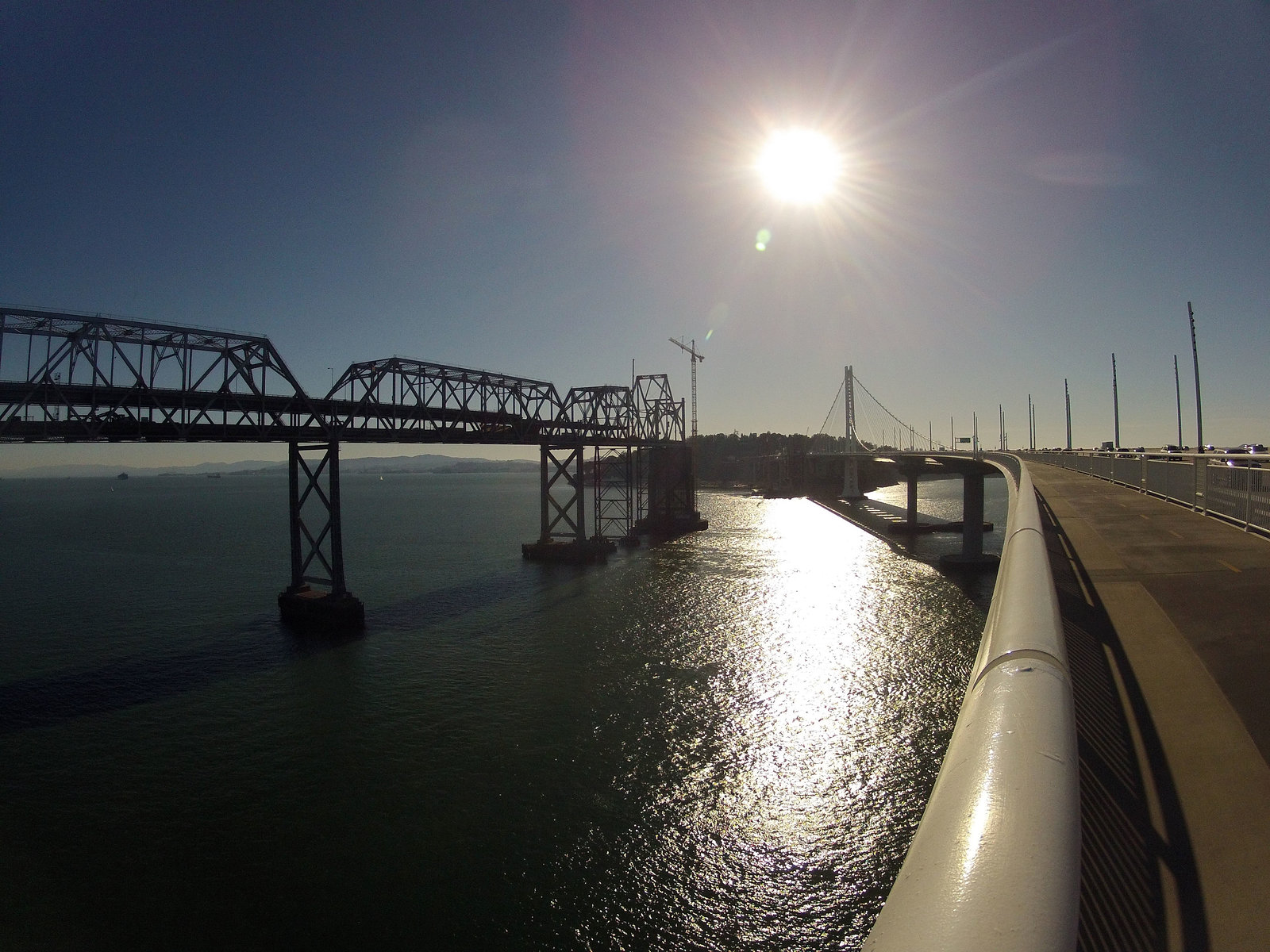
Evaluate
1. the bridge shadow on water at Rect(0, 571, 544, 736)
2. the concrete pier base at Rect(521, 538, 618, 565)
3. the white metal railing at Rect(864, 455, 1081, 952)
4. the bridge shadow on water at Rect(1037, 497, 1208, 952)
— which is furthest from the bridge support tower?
the white metal railing at Rect(864, 455, 1081, 952)

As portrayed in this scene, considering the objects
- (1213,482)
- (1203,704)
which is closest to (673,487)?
(1213,482)

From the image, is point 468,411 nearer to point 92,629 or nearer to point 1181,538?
point 92,629

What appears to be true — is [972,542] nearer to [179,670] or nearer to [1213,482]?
[1213,482]

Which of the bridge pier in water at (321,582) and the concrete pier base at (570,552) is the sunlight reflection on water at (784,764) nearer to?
the bridge pier in water at (321,582)

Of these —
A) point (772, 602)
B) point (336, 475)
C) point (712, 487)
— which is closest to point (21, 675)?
point (336, 475)

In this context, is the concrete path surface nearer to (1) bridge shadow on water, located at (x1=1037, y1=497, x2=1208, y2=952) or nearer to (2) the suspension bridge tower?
(1) bridge shadow on water, located at (x1=1037, y1=497, x2=1208, y2=952)
